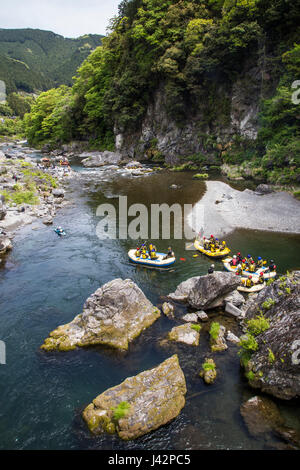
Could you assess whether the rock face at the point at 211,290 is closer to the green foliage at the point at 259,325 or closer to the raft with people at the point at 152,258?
the green foliage at the point at 259,325

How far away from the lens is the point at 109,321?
1315 centimetres

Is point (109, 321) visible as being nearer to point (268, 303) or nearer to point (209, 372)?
point (209, 372)

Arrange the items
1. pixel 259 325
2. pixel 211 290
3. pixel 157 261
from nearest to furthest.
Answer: pixel 259 325 → pixel 211 290 → pixel 157 261

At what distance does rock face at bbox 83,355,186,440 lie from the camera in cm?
884

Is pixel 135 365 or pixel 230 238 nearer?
pixel 135 365

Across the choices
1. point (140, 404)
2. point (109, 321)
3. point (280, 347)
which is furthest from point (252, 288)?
point (140, 404)

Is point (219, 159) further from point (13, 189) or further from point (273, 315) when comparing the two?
point (273, 315)

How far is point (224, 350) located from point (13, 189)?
32252 millimetres

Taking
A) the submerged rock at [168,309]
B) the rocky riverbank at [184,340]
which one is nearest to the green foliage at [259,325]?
the rocky riverbank at [184,340]

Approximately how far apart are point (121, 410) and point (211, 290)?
25.8 ft

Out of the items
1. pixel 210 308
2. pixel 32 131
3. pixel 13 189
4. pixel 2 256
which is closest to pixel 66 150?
pixel 32 131

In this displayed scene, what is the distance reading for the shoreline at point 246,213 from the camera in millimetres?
24750

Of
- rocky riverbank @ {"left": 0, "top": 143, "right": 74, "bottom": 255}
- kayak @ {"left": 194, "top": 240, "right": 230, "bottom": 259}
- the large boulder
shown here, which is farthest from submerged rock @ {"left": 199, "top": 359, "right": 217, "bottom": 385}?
the large boulder
